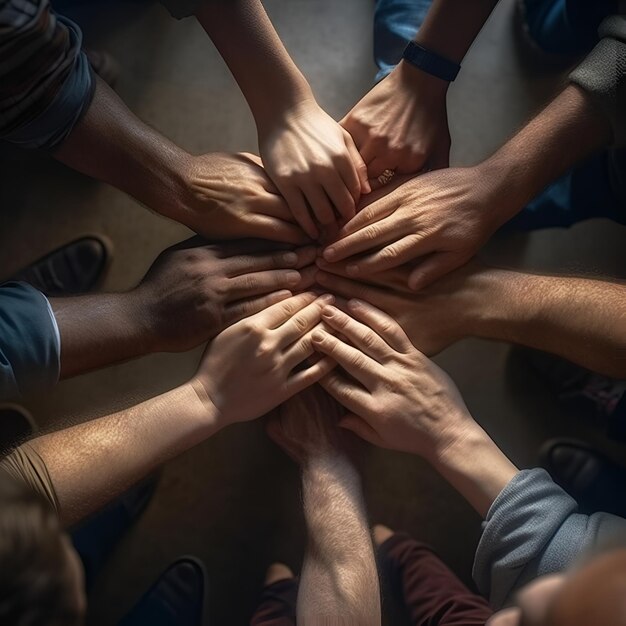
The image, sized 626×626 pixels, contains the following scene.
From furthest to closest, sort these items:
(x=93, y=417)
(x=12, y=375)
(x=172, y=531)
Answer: (x=172, y=531)
(x=93, y=417)
(x=12, y=375)

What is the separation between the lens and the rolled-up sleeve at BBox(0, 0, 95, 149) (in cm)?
67

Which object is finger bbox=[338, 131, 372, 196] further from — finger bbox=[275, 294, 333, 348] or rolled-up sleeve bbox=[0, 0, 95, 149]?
rolled-up sleeve bbox=[0, 0, 95, 149]

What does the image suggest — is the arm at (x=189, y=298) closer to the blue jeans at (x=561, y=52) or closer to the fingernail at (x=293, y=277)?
the fingernail at (x=293, y=277)

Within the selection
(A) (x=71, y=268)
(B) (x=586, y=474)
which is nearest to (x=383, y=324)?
A: (B) (x=586, y=474)

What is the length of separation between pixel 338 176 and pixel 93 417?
0.51 metres

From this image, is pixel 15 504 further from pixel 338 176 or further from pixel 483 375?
pixel 483 375

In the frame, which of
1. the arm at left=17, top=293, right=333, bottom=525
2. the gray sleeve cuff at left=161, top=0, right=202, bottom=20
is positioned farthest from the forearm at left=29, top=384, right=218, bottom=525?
the gray sleeve cuff at left=161, top=0, right=202, bottom=20

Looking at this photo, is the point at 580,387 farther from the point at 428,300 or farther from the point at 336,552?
the point at 336,552

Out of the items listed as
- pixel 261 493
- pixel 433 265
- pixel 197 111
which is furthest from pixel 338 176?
pixel 261 493

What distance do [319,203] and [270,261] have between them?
110 millimetres

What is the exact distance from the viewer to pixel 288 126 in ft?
2.91

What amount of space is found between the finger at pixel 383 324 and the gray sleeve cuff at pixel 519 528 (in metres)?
0.23

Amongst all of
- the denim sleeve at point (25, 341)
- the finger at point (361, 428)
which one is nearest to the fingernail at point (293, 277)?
the finger at point (361, 428)

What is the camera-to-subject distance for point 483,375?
1077 mm
